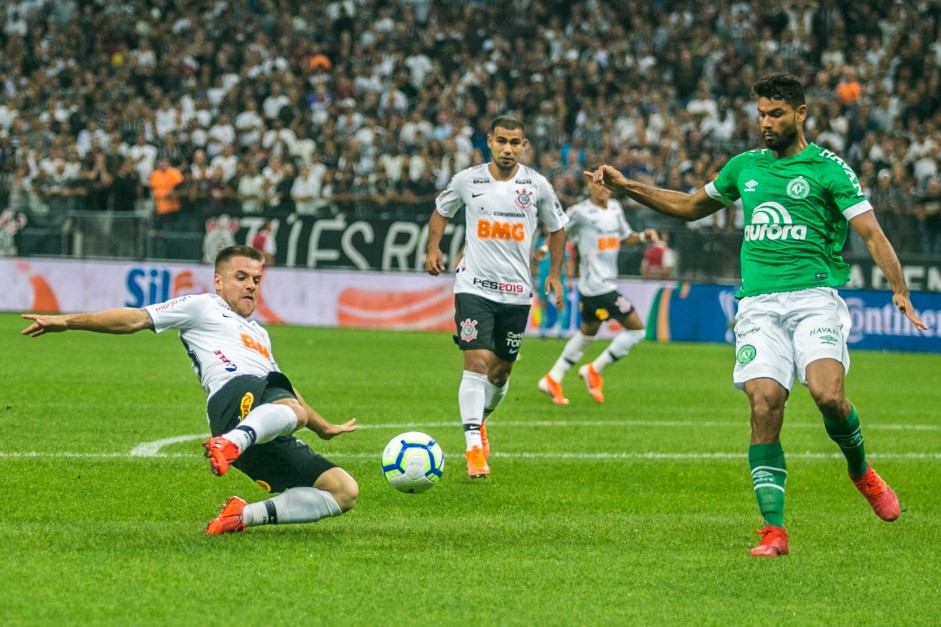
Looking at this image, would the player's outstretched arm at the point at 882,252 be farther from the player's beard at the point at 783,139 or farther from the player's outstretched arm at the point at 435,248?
the player's outstretched arm at the point at 435,248

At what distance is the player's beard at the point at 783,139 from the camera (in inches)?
277

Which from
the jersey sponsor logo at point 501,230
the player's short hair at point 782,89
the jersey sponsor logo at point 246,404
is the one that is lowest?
the jersey sponsor logo at point 246,404

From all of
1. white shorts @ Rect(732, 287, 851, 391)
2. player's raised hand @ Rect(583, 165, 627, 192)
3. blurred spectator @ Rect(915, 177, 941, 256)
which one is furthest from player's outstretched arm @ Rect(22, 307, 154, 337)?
blurred spectator @ Rect(915, 177, 941, 256)

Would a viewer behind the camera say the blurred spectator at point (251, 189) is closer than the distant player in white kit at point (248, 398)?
No

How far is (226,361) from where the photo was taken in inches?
274

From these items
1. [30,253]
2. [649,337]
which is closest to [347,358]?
[649,337]

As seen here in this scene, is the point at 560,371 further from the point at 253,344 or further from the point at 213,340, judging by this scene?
the point at 213,340

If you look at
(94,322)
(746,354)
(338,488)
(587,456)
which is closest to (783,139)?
(746,354)

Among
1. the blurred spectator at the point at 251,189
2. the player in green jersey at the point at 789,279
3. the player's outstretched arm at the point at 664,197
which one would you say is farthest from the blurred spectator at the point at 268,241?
the player in green jersey at the point at 789,279

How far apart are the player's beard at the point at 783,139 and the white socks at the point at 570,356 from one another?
24.7ft

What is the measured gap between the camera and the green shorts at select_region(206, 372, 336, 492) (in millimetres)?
6762

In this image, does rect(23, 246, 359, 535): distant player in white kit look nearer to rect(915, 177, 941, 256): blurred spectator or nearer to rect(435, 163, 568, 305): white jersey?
rect(435, 163, 568, 305): white jersey

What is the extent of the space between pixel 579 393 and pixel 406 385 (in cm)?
202

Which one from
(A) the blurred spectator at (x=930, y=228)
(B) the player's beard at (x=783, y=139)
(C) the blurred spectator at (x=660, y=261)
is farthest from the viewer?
(C) the blurred spectator at (x=660, y=261)
